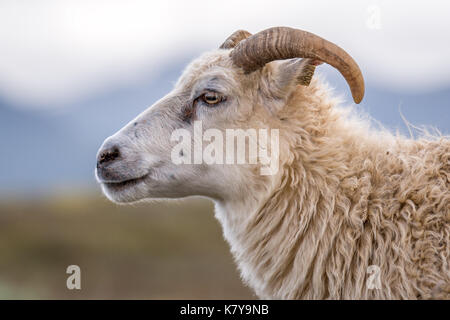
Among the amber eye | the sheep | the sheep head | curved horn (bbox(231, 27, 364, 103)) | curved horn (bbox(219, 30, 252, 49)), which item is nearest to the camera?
the sheep

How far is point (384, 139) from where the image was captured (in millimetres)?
5359

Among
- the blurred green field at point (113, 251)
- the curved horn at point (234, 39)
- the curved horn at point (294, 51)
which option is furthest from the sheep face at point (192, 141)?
the blurred green field at point (113, 251)

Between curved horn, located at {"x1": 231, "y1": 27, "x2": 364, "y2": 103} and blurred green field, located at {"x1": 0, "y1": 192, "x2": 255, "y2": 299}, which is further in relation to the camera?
blurred green field, located at {"x1": 0, "y1": 192, "x2": 255, "y2": 299}

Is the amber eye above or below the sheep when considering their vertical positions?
above

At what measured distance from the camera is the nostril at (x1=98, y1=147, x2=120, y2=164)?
5098 mm

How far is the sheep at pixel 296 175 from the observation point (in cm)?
467

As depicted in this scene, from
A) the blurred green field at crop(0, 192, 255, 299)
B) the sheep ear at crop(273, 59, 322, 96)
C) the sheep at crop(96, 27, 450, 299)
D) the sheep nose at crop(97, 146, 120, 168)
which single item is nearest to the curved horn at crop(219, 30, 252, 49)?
the sheep at crop(96, 27, 450, 299)

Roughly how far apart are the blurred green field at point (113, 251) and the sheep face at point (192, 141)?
7437 millimetres

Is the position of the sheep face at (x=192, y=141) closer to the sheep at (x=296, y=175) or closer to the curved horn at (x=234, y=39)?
the sheep at (x=296, y=175)

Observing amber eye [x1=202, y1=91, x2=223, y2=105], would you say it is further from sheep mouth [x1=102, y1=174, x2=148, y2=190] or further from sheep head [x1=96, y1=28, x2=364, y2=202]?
sheep mouth [x1=102, y1=174, x2=148, y2=190]

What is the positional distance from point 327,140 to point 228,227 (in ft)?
4.44

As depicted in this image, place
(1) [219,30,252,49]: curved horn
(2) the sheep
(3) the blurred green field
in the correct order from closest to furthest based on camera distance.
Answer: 1. (2) the sheep
2. (1) [219,30,252,49]: curved horn
3. (3) the blurred green field
